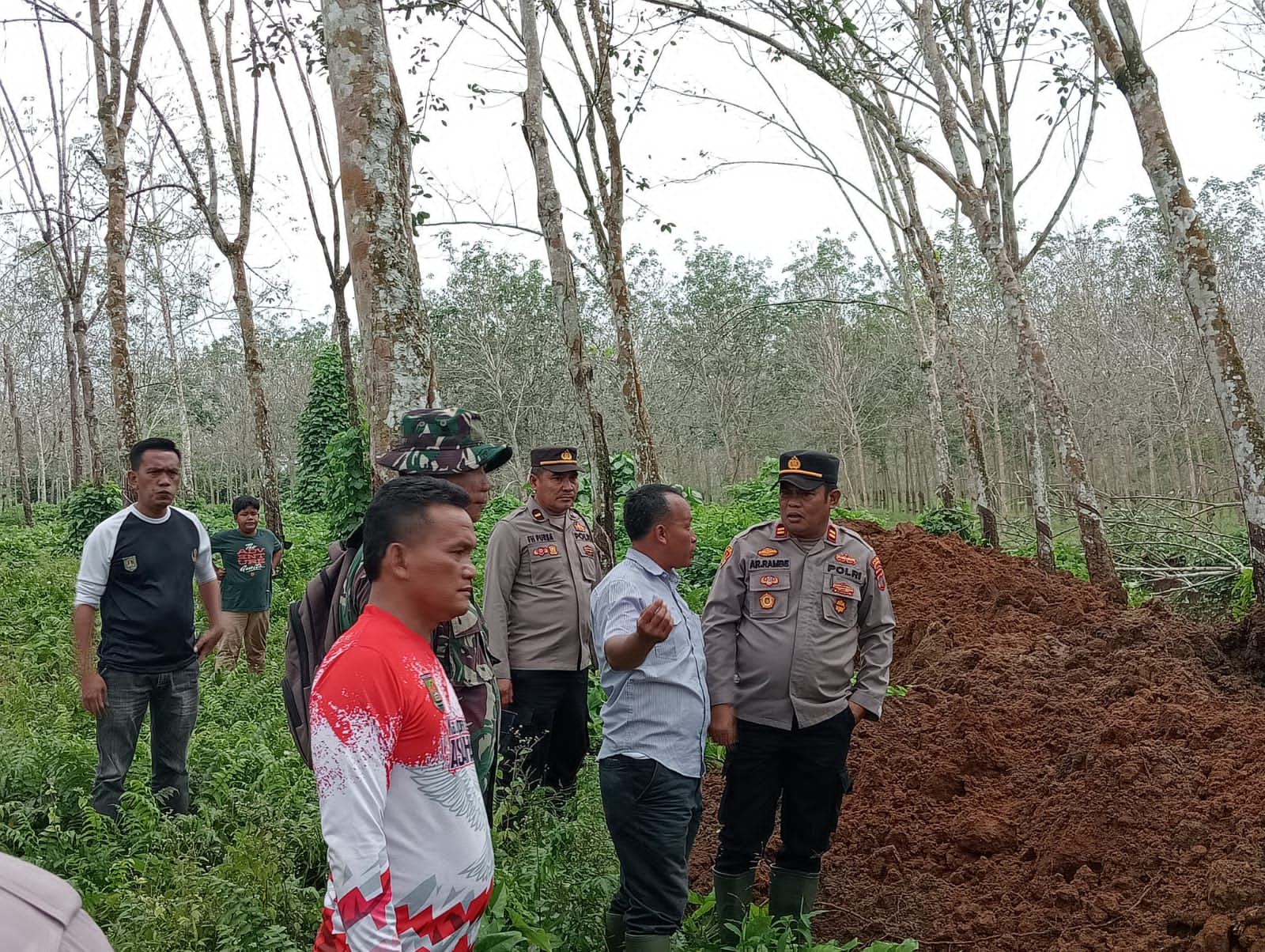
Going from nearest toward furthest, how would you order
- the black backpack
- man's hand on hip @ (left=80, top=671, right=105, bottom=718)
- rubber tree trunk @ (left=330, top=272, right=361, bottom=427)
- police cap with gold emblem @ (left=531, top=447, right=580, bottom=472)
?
the black backpack → man's hand on hip @ (left=80, top=671, right=105, bottom=718) → police cap with gold emblem @ (left=531, top=447, right=580, bottom=472) → rubber tree trunk @ (left=330, top=272, right=361, bottom=427)

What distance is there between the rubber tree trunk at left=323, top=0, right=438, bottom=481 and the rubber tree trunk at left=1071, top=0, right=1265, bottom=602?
507cm

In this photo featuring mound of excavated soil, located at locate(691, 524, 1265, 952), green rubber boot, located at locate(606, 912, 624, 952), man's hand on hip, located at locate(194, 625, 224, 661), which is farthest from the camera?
man's hand on hip, located at locate(194, 625, 224, 661)

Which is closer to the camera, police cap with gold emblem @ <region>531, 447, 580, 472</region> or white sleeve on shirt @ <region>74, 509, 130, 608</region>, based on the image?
white sleeve on shirt @ <region>74, 509, 130, 608</region>

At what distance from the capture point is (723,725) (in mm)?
3826

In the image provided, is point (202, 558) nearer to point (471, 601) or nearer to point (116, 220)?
point (471, 601)

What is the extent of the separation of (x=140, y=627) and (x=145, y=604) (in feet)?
0.34

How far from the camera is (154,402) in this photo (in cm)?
4222

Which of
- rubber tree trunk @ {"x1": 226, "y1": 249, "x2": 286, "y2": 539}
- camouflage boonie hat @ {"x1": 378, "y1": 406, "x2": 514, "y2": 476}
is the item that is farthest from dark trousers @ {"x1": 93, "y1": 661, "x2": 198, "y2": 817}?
rubber tree trunk @ {"x1": 226, "y1": 249, "x2": 286, "y2": 539}

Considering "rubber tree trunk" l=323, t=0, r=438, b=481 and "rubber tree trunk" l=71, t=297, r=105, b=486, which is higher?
"rubber tree trunk" l=71, t=297, r=105, b=486

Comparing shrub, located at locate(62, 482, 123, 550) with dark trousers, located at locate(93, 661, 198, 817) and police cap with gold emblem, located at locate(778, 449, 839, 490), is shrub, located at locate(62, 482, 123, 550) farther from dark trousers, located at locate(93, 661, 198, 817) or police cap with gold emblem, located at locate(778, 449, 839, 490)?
police cap with gold emblem, located at locate(778, 449, 839, 490)

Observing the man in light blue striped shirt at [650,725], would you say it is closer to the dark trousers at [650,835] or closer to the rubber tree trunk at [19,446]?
the dark trousers at [650,835]

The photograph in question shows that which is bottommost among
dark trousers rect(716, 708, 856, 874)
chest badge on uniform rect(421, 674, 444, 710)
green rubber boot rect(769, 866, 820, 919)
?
green rubber boot rect(769, 866, 820, 919)

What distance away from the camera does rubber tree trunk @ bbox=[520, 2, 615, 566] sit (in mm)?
8445

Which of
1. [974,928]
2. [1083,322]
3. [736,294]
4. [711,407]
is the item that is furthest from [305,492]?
[974,928]
